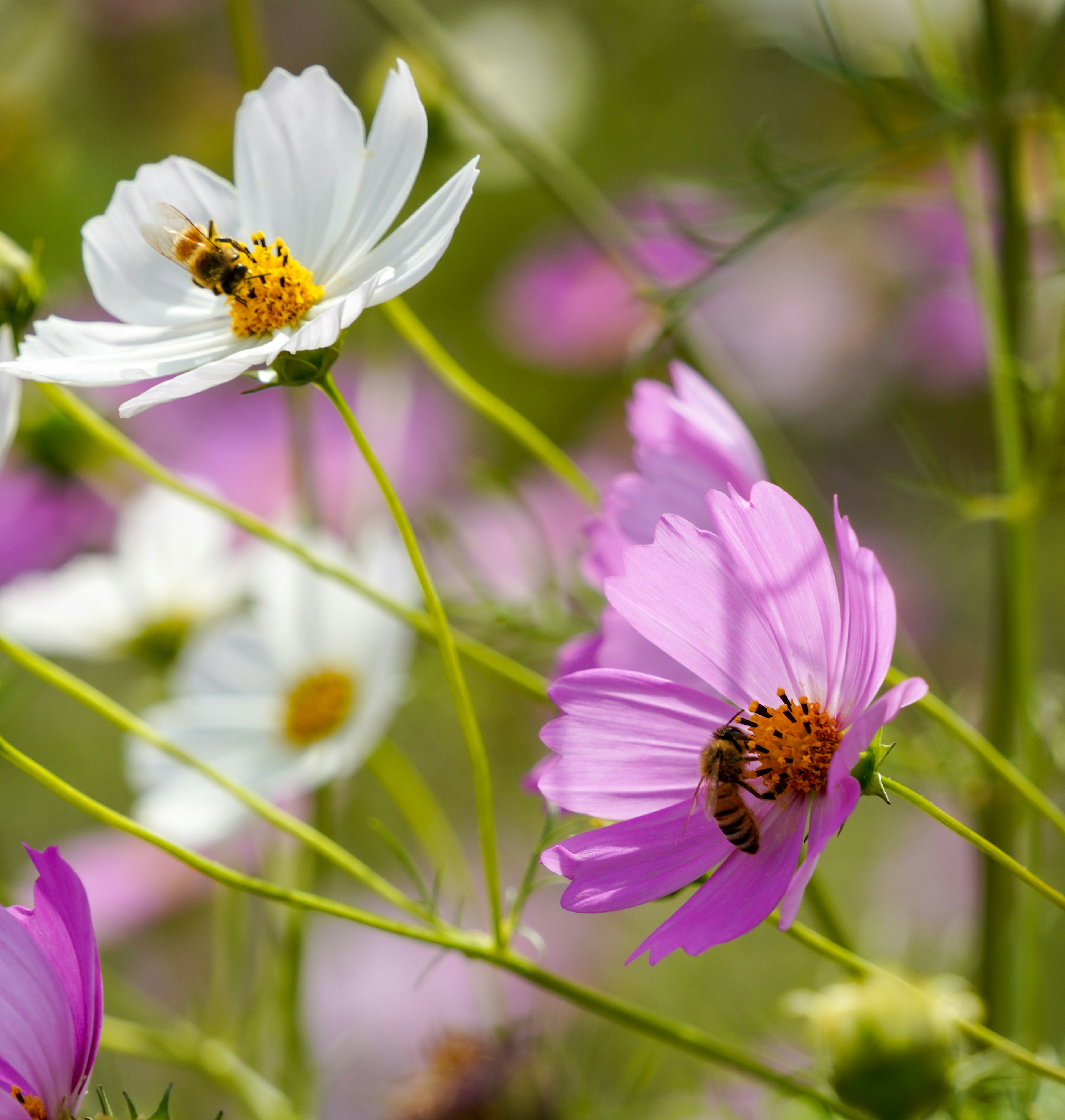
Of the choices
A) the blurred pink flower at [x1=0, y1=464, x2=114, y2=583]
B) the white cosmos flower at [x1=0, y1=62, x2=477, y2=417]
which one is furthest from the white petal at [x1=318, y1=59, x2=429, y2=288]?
the blurred pink flower at [x1=0, y1=464, x2=114, y2=583]

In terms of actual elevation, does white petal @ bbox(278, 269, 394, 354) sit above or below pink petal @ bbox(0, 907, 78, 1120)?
above

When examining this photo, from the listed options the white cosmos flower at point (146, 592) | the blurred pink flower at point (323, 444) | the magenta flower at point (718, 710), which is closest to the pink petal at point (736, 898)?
the magenta flower at point (718, 710)

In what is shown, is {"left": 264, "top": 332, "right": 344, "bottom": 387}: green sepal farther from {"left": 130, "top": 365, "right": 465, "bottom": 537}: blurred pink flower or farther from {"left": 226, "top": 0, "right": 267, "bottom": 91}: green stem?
{"left": 130, "top": 365, "right": 465, "bottom": 537}: blurred pink flower

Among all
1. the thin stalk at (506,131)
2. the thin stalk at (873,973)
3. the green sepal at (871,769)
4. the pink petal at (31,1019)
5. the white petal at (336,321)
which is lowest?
the pink petal at (31,1019)

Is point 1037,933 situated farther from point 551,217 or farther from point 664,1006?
point 551,217

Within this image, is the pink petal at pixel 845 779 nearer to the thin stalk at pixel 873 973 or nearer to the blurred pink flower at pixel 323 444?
the thin stalk at pixel 873 973

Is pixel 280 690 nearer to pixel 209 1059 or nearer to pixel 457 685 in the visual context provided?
pixel 209 1059

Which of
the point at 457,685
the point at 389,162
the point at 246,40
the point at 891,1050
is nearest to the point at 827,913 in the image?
the point at 891,1050
